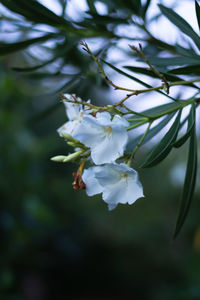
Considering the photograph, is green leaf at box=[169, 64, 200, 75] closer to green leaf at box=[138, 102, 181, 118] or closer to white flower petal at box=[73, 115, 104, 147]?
green leaf at box=[138, 102, 181, 118]

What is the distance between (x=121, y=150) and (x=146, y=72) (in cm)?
24

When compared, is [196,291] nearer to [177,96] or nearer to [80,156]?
[177,96]

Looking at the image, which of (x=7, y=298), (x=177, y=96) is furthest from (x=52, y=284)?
(x=177, y=96)

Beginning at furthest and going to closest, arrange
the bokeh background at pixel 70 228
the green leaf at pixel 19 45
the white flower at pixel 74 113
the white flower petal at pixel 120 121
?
the bokeh background at pixel 70 228
the green leaf at pixel 19 45
the white flower at pixel 74 113
the white flower petal at pixel 120 121

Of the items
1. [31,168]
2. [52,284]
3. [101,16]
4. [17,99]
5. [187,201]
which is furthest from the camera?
[52,284]

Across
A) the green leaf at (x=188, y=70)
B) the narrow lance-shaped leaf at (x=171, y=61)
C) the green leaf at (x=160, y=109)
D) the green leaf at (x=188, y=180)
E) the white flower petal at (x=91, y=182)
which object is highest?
the green leaf at (x=188, y=70)

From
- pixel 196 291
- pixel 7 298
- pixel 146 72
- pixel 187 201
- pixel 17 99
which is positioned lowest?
pixel 196 291

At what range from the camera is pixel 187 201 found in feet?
2.40

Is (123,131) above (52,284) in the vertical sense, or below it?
above

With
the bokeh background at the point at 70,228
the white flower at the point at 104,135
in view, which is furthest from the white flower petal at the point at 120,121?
the bokeh background at the point at 70,228

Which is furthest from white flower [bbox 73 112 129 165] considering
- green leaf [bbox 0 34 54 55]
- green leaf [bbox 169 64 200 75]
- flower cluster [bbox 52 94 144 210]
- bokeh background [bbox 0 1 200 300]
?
bokeh background [bbox 0 1 200 300]

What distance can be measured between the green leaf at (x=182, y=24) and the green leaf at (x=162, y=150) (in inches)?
8.6

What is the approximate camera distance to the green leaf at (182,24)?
2.41ft

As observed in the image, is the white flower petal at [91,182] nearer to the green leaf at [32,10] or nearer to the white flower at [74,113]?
the white flower at [74,113]
